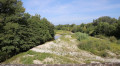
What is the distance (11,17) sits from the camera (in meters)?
11.0

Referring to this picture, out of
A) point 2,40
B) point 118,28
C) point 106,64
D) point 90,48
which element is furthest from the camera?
point 118,28

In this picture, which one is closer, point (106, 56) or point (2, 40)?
point (2, 40)

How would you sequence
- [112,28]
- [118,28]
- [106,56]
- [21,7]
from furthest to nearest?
[112,28] < [118,28] < [106,56] < [21,7]

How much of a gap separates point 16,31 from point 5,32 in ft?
5.06

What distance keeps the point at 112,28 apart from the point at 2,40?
37.0 metres

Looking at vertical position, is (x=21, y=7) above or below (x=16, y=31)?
above

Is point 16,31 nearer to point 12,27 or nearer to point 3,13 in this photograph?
point 12,27

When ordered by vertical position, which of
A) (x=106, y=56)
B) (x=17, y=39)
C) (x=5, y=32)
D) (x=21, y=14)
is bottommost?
(x=106, y=56)

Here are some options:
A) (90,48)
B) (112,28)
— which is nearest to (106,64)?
(90,48)

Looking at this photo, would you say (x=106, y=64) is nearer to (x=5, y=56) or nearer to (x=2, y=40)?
(x=2, y=40)

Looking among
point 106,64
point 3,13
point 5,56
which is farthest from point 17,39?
point 106,64

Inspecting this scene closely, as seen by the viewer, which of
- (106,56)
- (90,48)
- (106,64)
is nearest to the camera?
(106,64)

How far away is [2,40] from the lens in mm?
10617

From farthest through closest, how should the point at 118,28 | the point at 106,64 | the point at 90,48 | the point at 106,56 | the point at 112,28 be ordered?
1. the point at 112,28
2. the point at 118,28
3. the point at 90,48
4. the point at 106,56
5. the point at 106,64
